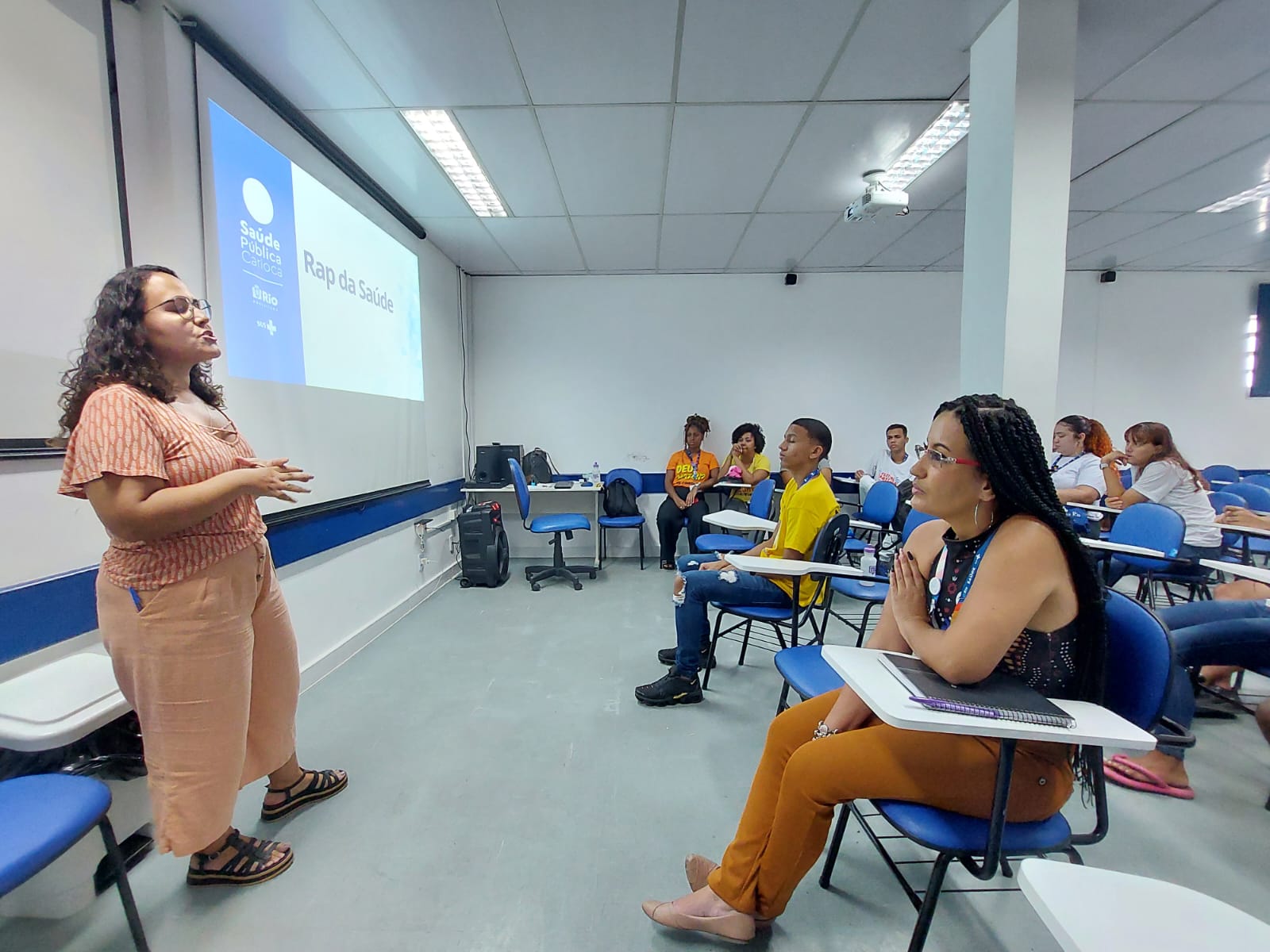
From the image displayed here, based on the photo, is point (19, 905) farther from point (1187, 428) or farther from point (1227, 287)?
point (1227, 287)

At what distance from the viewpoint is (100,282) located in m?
1.67

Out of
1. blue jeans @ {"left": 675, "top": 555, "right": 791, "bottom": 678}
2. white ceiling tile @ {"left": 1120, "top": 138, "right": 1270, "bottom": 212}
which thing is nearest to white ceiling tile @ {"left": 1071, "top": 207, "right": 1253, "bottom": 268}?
white ceiling tile @ {"left": 1120, "top": 138, "right": 1270, "bottom": 212}

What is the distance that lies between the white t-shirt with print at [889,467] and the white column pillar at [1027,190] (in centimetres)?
295

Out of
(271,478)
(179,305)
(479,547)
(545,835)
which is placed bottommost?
(545,835)

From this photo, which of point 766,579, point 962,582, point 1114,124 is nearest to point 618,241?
point 1114,124

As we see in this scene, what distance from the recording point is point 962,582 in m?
1.23

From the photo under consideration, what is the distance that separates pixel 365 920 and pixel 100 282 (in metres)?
2.14

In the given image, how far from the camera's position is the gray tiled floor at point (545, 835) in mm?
1347

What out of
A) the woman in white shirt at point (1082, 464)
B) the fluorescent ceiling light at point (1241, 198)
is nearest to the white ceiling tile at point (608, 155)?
the woman in white shirt at point (1082, 464)

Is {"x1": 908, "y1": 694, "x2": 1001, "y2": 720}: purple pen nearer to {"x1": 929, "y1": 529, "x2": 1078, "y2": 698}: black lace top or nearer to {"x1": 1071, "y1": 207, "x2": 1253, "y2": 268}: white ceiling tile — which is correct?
{"x1": 929, "y1": 529, "x2": 1078, "y2": 698}: black lace top

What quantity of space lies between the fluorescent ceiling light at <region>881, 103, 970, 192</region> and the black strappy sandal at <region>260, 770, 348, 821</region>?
400 cm

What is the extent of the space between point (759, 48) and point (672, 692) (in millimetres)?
2900

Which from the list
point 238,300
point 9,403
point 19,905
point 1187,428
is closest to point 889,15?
point 238,300

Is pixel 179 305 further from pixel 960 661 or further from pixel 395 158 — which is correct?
pixel 395 158
